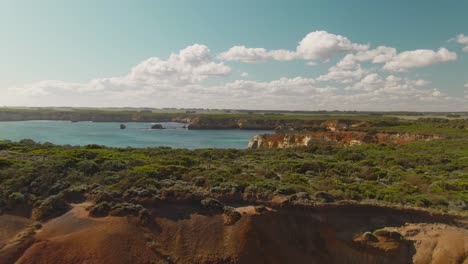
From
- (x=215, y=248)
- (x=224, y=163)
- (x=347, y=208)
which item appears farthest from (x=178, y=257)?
(x=224, y=163)

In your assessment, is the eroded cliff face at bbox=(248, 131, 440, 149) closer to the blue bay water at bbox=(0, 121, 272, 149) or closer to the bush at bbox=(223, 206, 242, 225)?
the blue bay water at bbox=(0, 121, 272, 149)

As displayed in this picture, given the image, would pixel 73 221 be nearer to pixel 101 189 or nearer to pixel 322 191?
pixel 101 189

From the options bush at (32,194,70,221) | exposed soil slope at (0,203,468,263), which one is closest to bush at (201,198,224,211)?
exposed soil slope at (0,203,468,263)

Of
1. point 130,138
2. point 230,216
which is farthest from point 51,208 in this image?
point 130,138

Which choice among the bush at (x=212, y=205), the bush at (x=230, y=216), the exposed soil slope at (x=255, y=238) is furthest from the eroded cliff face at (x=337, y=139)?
the bush at (x=230, y=216)

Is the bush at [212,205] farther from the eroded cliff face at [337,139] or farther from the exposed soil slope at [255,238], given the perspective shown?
the eroded cliff face at [337,139]

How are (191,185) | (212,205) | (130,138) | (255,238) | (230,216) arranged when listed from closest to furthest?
(255,238) → (230,216) → (212,205) → (191,185) → (130,138)

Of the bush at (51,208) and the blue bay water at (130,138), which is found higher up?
the bush at (51,208)

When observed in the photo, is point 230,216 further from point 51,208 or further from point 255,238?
point 51,208
